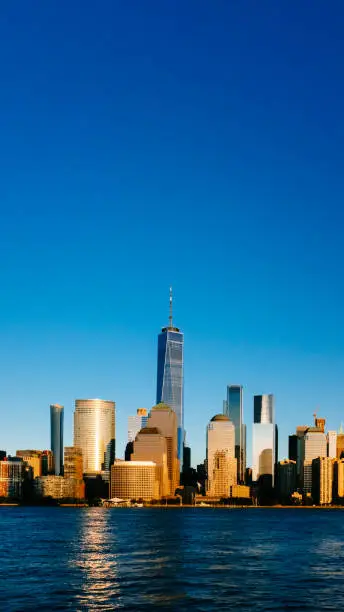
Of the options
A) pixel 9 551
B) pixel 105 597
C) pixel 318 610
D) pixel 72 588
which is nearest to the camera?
pixel 318 610

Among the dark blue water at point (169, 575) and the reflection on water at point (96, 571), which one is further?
the reflection on water at point (96, 571)

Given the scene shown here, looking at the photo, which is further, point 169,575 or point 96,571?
point 96,571

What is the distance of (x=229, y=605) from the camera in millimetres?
74625

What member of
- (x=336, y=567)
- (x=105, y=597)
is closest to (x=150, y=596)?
(x=105, y=597)

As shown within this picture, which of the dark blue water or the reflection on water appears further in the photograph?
the reflection on water

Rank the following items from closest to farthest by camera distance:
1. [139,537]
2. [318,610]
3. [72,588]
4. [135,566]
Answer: [318,610]
[72,588]
[135,566]
[139,537]

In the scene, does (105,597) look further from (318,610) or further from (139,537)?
(139,537)

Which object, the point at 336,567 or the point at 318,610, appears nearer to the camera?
the point at 318,610

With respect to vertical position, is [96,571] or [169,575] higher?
[169,575]

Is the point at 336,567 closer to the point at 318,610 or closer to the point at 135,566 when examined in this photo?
the point at 135,566

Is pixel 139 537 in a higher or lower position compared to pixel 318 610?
lower

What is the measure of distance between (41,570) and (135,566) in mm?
12348

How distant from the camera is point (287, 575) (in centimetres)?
9794

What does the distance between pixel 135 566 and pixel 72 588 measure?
21899 mm
